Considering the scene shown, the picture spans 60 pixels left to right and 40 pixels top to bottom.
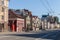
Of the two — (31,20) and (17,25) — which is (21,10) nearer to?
(31,20)

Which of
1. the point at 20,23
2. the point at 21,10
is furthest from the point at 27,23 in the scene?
the point at 20,23

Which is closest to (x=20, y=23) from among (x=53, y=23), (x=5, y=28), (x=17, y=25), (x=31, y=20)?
(x=17, y=25)

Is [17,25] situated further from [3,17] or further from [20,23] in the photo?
[3,17]

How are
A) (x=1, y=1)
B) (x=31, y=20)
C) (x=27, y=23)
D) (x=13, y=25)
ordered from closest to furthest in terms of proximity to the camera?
(x=1, y=1) → (x=13, y=25) → (x=27, y=23) → (x=31, y=20)

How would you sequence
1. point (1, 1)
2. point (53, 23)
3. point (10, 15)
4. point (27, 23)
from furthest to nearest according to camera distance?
point (53, 23)
point (27, 23)
point (10, 15)
point (1, 1)

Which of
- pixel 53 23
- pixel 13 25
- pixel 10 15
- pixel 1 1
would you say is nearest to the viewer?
pixel 1 1

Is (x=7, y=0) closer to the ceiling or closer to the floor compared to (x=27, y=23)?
closer to the ceiling

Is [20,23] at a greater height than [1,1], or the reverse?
[1,1]

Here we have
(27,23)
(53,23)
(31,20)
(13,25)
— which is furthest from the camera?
(53,23)

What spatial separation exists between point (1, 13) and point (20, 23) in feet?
48.4

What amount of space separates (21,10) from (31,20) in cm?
764

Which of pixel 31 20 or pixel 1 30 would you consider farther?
pixel 31 20

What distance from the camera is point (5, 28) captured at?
76.9m

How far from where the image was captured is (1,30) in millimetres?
74938
